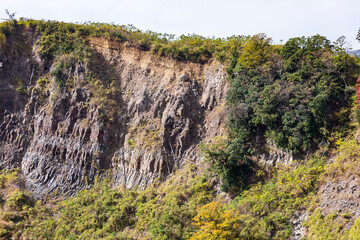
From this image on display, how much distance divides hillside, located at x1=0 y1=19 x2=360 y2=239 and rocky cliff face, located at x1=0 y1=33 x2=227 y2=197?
154 millimetres

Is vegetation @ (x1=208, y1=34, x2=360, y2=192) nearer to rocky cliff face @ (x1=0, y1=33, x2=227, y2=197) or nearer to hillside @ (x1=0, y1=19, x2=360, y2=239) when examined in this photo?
hillside @ (x1=0, y1=19, x2=360, y2=239)

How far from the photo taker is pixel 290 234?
55.1 ft

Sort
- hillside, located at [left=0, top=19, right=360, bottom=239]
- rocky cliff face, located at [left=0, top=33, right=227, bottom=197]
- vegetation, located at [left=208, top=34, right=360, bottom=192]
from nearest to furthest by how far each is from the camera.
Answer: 1. hillside, located at [left=0, top=19, right=360, bottom=239]
2. vegetation, located at [left=208, top=34, right=360, bottom=192]
3. rocky cliff face, located at [left=0, top=33, right=227, bottom=197]

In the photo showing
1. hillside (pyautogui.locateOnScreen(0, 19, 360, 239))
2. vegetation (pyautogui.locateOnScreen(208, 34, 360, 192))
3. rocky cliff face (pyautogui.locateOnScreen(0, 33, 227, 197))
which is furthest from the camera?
rocky cliff face (pyautogui.locateOnScreen(0, 33, 227, 197))

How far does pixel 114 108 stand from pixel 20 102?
13133mm

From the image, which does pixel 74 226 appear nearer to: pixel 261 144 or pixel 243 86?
pixel 261 144

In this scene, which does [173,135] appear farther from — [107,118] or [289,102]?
[289,102]

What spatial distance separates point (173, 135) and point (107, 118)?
8.65 metres

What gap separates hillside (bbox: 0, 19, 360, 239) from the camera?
60.4 feet

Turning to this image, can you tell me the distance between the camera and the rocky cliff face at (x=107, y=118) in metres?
26.7

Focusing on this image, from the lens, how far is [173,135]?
89.0ft

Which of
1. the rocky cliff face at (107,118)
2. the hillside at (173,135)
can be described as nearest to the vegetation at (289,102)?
the hillside at (173,135)

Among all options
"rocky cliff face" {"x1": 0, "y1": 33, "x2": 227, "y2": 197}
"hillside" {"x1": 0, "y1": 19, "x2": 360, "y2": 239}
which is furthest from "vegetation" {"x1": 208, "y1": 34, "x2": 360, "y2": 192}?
"rocky cliff face" {"x1": 0, "y1": 33, "x2": 227, "y2": 197}

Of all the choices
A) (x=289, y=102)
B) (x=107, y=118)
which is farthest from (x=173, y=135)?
(x=289, y=102)
